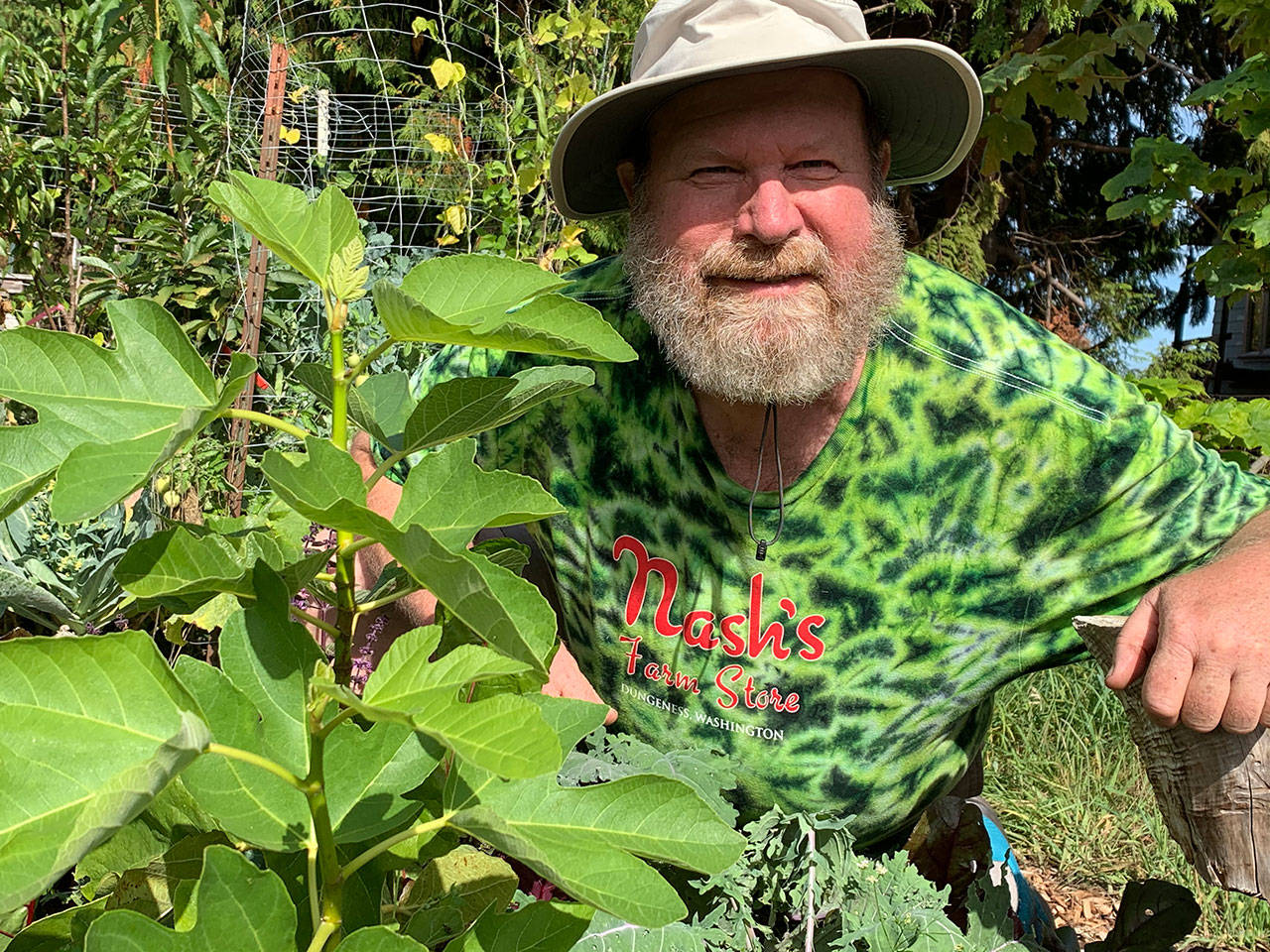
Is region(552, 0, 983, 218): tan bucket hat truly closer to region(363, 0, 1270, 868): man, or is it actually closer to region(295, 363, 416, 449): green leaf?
region(363, 0, 1270, 868): man

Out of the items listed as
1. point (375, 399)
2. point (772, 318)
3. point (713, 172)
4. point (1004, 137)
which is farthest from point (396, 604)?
point (1004, 137)

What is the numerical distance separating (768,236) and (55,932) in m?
1.43

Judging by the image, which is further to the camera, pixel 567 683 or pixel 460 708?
pixel 567 683

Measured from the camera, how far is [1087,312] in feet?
27.7

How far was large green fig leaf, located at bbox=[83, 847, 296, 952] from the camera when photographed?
0.54 metres

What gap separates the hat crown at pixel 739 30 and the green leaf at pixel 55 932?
4.75 ft

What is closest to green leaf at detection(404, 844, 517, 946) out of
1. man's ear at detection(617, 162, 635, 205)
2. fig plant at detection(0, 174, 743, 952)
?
fig plant at detection(0, 174, 743, 952)

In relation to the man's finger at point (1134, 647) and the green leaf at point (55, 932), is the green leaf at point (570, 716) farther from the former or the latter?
the man's finger at point (1134, 647)

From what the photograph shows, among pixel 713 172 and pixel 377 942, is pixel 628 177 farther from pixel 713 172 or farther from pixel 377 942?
pixel 377 942

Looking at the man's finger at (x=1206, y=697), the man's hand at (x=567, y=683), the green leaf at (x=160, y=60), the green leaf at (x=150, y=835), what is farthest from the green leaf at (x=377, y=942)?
the green leaf at (x=160, y=60)

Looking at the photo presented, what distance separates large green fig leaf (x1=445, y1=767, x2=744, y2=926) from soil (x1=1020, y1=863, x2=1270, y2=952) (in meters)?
2.40

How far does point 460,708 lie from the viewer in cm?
54

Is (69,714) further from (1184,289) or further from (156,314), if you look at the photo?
(1184,289)

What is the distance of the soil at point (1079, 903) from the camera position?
110 inches
